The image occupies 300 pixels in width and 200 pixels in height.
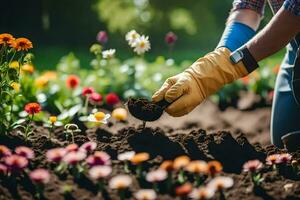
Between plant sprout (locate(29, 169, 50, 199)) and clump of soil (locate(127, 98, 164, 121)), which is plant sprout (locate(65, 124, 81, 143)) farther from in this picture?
plant sprout (locate(29, 169, 50, 199))

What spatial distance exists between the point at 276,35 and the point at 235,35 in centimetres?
54

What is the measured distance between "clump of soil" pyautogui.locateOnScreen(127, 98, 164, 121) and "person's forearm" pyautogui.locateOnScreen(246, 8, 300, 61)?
0.53 m

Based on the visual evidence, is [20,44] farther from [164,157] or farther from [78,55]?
[78,55]

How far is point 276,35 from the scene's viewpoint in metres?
2.51

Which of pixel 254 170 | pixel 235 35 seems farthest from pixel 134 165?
pixel 235 35

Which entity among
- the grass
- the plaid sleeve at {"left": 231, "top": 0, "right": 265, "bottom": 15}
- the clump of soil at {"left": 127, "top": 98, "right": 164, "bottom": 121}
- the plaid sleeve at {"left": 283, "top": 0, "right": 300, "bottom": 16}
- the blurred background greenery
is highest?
the blurred background greenery

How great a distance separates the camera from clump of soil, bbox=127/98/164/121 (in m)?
2.52

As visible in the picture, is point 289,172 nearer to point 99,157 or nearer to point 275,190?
point 275,190

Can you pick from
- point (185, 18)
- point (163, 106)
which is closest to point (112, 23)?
point (185, 18)

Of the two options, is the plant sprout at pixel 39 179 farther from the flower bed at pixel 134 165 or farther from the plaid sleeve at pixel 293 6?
the plaid sleeve at pixel 293 6

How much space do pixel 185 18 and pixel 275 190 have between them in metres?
11.8

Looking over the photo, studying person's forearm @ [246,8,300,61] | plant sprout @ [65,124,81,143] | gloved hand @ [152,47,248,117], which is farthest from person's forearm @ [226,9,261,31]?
plant sprout @ [65,124,81,143]

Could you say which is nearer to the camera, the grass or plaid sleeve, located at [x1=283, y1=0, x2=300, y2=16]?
plaid sleeve, located at [x1=283, y1=0, x2=300, y2=16]

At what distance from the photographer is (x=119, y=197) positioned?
6.48 feet
